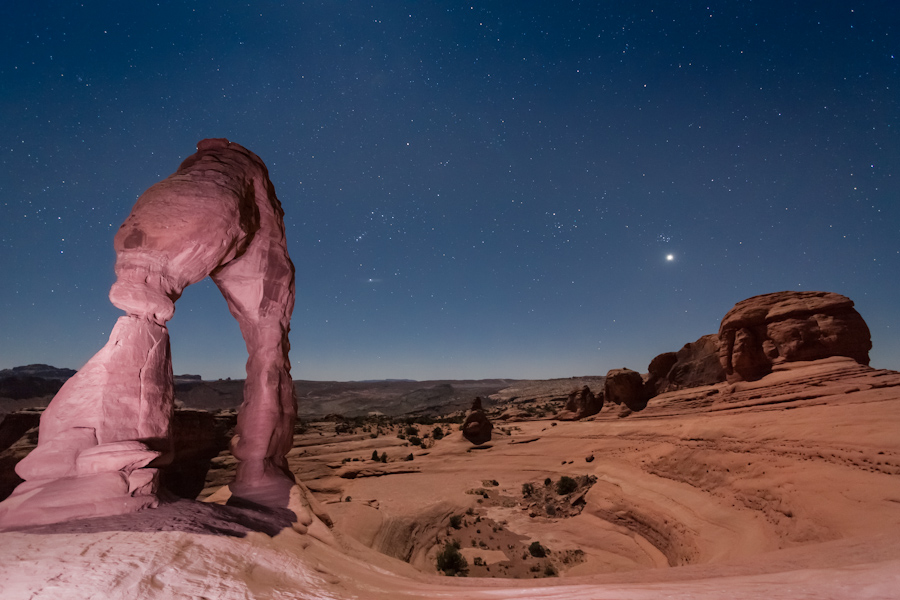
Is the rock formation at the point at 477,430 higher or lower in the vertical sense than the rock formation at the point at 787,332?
lower

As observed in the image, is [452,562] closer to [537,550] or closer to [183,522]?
[537,550]

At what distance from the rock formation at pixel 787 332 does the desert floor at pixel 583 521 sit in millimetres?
2003

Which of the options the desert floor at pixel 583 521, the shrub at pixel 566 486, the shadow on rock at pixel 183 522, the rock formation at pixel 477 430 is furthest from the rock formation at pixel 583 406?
the shadow on rock at pixel 183 522

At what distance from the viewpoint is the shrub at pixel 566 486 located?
16.5m

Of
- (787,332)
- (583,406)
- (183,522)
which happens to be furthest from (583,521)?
(583,406)

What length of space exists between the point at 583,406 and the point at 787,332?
1669 cm

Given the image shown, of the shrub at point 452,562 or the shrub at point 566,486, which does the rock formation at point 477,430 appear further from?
the shrub at point 452,562

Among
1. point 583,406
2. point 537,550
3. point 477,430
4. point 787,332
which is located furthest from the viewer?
point 583,406

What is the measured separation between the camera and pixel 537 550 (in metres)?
11.3

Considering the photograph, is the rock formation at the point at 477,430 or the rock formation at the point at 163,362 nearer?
the rock formation at the point at 163,362

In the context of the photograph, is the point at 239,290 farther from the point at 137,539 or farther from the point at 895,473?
the point at 895,473

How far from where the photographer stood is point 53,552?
141 inches

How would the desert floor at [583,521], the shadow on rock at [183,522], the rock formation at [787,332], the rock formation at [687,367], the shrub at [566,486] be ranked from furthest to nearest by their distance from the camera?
the rock formation at [687,367] → the rock formation at [787,332] → the shrub at [566,486] → the shadow on rock at [183,522] → the desert floor at [583,521]

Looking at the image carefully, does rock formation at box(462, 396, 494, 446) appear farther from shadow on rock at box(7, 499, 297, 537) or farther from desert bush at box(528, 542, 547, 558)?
shadow on rock at box(7, 499, 297, 537)
